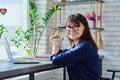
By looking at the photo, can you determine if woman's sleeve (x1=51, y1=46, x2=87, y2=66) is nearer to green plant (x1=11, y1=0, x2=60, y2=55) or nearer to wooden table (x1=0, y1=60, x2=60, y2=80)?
wooden table (x1=0, y1=60, x2=60, y2=80)

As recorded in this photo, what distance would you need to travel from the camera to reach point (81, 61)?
6.34 ft

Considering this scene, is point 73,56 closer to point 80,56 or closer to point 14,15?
point 80,56

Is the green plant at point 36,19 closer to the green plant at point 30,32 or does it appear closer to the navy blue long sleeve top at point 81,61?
the green plant at point 30,32

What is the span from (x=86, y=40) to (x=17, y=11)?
6.99 feet

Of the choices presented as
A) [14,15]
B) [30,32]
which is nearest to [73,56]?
[30,32]

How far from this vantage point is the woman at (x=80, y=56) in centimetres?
187

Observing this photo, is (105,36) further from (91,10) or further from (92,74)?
(92,74)

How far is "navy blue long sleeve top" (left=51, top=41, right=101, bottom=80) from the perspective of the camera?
186 centimetres

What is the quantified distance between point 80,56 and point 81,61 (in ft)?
0.26

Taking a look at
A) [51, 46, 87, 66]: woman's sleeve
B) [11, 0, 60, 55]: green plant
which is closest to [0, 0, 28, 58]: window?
[11, 0, 60, 55]: green plant

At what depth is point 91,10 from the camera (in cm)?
375

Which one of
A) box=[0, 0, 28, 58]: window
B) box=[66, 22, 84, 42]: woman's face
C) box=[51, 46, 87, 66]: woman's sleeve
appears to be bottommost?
box=[51, 46, 87, 66]: woman's sleeve

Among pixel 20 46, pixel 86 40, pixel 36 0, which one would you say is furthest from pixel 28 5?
pixel 86 40

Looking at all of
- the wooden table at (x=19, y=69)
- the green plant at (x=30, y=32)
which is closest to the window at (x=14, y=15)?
the green plant at (x=30, y=32)
